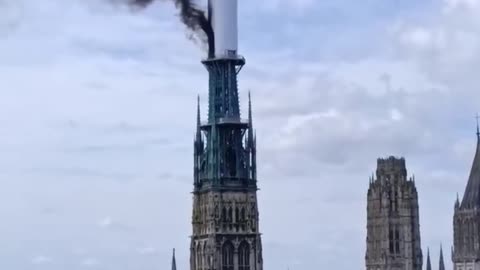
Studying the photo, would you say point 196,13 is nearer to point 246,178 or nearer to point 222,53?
point 222,53

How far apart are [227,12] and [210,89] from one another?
1017 centimetres

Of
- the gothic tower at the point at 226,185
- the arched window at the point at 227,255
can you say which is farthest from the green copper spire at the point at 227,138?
the arched window at the point at 227,255

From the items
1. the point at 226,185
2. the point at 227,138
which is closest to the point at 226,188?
the point at 226,185

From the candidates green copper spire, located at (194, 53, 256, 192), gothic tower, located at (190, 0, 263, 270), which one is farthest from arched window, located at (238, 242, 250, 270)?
green copper spire, located at (194, 53, 256, 192)

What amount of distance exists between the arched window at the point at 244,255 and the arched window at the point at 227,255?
82 cm

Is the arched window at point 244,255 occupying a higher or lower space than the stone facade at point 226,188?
lower

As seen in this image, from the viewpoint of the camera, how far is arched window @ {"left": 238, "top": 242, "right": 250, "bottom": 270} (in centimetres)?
16700

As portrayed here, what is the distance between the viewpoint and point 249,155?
169250 millimetres

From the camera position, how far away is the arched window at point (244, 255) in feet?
548

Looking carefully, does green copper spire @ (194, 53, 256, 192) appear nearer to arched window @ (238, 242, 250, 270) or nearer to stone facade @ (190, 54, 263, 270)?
stone facade @ (190, 54, 263, 270)

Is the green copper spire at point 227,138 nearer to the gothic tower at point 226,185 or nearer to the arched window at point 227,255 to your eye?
the gothic tower at point 226,185

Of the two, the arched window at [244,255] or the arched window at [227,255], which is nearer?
the arched window at [227,255]

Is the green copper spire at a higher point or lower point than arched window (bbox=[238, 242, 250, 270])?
higher

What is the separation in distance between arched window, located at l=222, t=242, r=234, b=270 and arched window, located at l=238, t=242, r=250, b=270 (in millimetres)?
817
